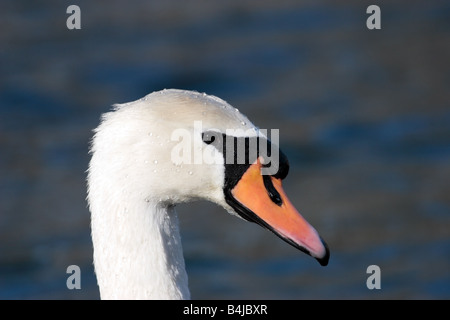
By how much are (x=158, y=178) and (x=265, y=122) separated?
26.1 feet

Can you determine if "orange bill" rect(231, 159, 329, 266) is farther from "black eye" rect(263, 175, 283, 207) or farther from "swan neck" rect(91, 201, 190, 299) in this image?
"swan neck" rect(91, 201, 190, 299)

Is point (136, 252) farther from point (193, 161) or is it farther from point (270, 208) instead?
point (270, 208)

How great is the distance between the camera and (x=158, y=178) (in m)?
4.75

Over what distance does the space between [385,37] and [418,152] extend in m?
2.38

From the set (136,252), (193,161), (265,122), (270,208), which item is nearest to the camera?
(136,252)

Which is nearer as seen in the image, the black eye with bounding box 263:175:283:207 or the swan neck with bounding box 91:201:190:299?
the swan neck with bounding box 91:201:190:299

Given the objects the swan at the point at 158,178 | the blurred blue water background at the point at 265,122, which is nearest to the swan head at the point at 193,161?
the swan at the point at 158,178

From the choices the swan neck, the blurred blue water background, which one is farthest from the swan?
the blurred blue water background

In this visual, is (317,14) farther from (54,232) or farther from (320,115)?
(54,232)

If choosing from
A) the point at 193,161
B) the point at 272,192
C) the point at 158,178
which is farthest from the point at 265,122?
the point at 158,178

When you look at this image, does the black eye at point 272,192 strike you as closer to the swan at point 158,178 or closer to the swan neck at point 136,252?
the swan at point 158,178

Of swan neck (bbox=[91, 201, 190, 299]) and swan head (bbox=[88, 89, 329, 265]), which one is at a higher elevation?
swan head (bbox=[88, 89, 329, 265])

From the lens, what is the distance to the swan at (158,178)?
4684mm

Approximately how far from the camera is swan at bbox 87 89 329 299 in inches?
184
